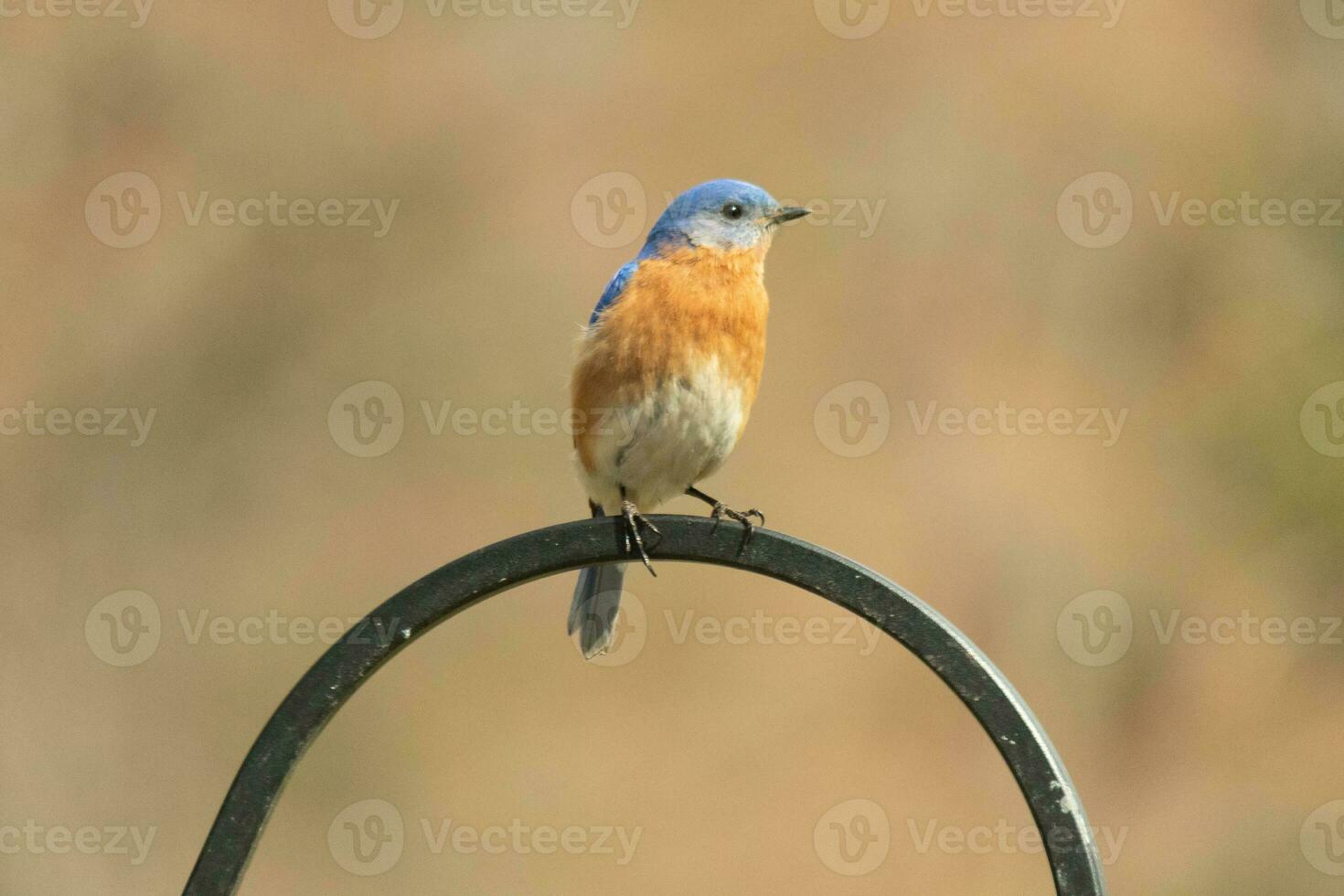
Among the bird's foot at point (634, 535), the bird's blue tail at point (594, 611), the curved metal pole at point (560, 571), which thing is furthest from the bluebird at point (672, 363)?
the curved metal pole at point (560, 571)

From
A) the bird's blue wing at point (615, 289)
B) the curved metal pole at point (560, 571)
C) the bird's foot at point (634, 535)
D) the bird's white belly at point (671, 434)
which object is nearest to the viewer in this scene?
the curved metal pole at point (560, 571)

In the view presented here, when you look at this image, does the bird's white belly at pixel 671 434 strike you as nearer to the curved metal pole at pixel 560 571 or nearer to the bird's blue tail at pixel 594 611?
the bird's blue tail at pixel 594 611

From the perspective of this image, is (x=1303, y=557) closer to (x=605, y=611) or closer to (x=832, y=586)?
(x=605, y=611)

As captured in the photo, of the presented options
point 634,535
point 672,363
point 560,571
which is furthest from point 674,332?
point 560,571

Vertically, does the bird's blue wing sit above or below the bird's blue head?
below

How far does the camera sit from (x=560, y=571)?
2025 millimetres

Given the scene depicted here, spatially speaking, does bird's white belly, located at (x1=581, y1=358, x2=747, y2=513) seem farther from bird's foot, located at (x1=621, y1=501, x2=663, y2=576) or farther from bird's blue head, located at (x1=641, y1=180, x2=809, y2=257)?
bird's foot, located at (x1=621, y1=501, x2=663, y2=576)

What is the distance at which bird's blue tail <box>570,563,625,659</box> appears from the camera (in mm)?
3084

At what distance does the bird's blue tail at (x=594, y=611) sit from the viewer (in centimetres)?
308

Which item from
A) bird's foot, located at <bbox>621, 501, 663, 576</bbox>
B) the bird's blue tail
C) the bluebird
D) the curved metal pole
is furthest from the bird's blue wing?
the curved metal pole

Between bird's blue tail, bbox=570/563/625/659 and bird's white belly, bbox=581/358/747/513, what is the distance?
0.70 feet

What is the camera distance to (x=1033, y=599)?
509 centimetres

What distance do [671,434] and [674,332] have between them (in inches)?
8.9

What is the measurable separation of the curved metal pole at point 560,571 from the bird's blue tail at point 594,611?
3.55 feet
